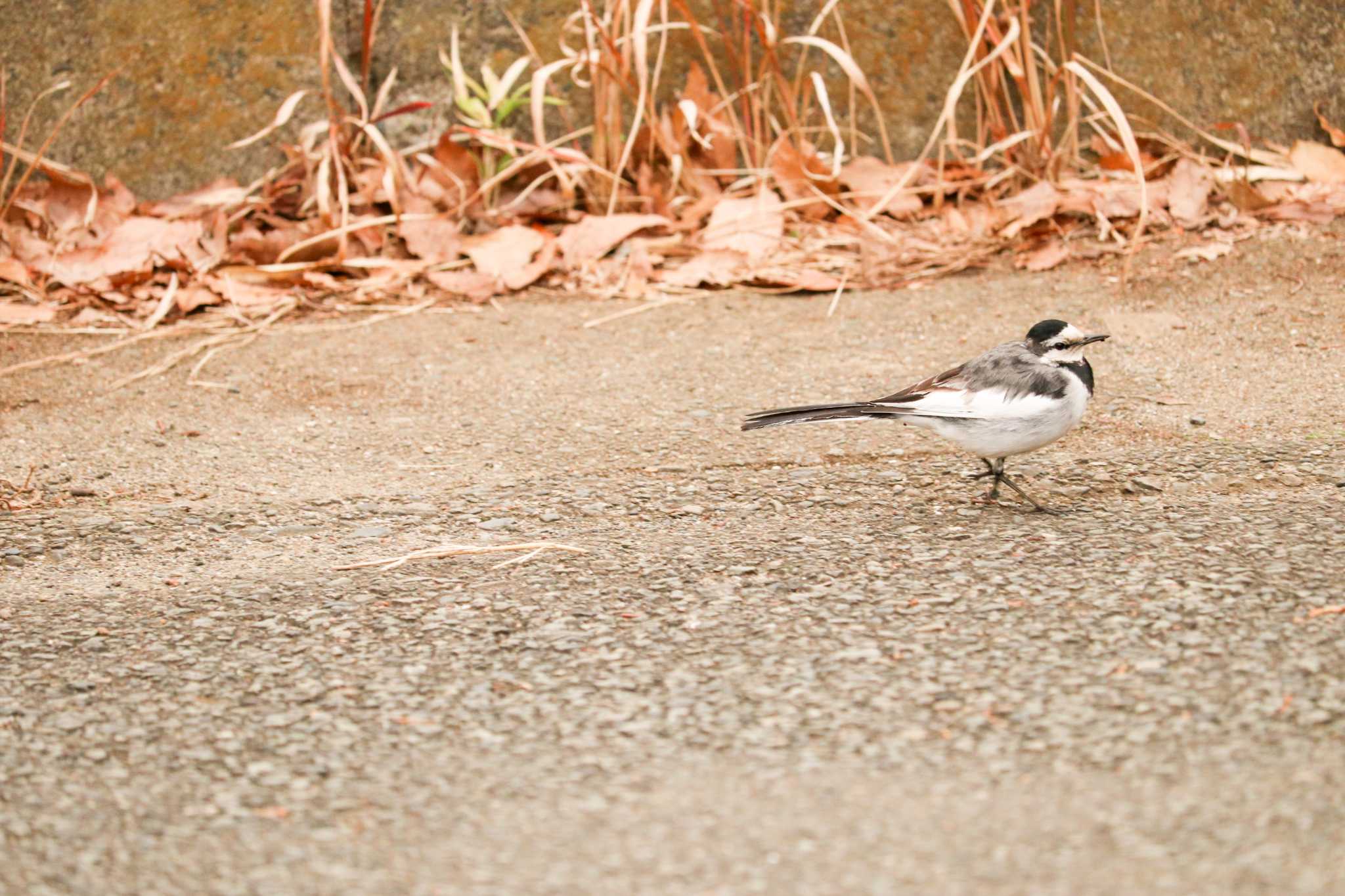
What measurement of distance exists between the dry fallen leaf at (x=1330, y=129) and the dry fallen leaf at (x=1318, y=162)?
0.06 meters

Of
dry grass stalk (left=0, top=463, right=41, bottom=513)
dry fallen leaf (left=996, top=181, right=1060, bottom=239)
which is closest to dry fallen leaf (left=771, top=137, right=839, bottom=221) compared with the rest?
dry fallen leaf (left=996, top=181, right=1060, bottom=239)

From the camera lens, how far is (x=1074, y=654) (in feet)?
8.24

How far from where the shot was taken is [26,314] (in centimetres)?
480

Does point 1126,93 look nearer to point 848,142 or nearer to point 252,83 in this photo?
point 848,142

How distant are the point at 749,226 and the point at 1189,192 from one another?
154 centimetres

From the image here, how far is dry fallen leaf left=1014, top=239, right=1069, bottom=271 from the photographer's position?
188 inches

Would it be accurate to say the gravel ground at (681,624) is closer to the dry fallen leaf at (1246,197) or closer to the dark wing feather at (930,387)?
the dark wing feather at (930,387)

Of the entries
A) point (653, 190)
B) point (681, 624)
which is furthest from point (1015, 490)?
point (653, 190)

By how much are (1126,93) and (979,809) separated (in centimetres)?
399

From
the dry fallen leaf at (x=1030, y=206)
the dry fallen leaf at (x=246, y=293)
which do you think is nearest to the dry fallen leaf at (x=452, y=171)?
the dry fallen leaf at (x=246, y=293)

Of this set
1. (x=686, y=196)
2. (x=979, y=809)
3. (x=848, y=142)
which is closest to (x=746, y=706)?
(x=979, y=809)

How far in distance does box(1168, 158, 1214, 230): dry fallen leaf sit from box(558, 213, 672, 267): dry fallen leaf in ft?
5.84

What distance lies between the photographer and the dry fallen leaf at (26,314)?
4754 mm

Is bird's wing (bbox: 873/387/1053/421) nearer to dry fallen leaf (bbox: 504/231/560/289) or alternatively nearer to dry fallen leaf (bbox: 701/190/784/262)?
dry fallen leaf (bbox: 701/190/784/262)
